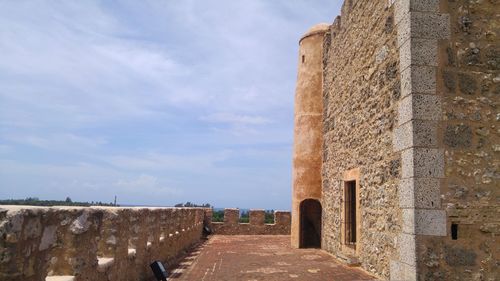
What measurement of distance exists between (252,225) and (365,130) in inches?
415

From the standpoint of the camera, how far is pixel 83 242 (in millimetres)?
3865

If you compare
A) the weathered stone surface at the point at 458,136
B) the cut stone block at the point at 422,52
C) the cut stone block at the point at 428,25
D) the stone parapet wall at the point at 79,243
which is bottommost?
the stone parapet wall at the point at 79,243

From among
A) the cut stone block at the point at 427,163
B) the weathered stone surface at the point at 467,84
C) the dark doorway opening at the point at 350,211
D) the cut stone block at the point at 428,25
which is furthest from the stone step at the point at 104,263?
the dark doorway opening at the point at 350,211

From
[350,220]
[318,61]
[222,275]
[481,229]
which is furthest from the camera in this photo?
[318,61]

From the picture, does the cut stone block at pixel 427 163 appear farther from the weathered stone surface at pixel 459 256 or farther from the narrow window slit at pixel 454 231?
the weathered stone surface at pixel 459 256

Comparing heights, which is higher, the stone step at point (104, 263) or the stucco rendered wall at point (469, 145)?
the stucco rendered wall at point (469, 145)

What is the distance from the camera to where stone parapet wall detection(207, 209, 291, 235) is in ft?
56.9

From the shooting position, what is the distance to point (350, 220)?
30.1 feet

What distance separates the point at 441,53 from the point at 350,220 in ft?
15.6

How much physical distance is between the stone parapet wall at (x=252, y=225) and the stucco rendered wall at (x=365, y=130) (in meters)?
6.45

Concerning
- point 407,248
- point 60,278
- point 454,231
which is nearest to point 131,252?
point 60,278

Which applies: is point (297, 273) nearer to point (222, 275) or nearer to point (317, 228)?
point (222, 275)

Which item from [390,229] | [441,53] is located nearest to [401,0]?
[441,53]

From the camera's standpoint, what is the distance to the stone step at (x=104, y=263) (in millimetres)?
4332
